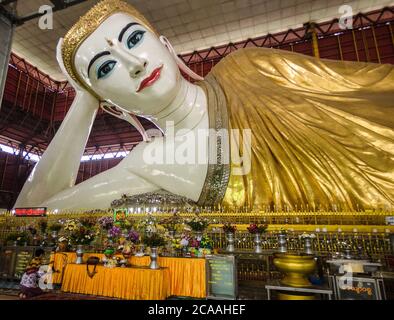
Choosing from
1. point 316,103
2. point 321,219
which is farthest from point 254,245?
point 316,103

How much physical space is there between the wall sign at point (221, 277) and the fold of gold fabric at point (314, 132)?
3.25 ft

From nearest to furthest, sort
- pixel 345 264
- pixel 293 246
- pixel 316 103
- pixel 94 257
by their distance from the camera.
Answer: pixel 345 264 < pixel 94 257 < pixel 293 246 < pixel 316 103

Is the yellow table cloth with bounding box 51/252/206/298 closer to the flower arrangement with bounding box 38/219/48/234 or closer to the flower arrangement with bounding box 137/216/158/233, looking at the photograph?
the flower arrangement with bounding box 137/216/158/233

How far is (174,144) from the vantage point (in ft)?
11.4

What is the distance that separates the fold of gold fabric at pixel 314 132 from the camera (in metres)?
2.69

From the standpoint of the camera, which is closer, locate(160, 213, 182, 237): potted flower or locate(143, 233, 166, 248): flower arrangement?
locate(143, 233, 166, 248): flower arrangement

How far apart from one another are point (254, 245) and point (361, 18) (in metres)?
6.51

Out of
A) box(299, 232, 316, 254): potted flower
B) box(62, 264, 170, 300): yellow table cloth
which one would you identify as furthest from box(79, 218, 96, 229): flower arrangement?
box(299, 232, 316, 254): potted flower

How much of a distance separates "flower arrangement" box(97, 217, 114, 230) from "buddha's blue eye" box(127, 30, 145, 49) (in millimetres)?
2130

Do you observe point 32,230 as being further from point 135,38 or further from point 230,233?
point 135,38

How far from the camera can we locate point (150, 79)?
313cm

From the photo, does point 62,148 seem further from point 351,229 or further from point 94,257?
point 351,229

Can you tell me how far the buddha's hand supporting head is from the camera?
10.1ft

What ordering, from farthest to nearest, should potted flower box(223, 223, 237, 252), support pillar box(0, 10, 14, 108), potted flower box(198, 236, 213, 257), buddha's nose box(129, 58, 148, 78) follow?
1. support pillar box(0, 10, 14, 108)
2. buddha's nose box(129, 58, 148, 78)
3. potted flower box(223, 223, 237, 252)
4. potted flower box(198, 236, 213, 257)
